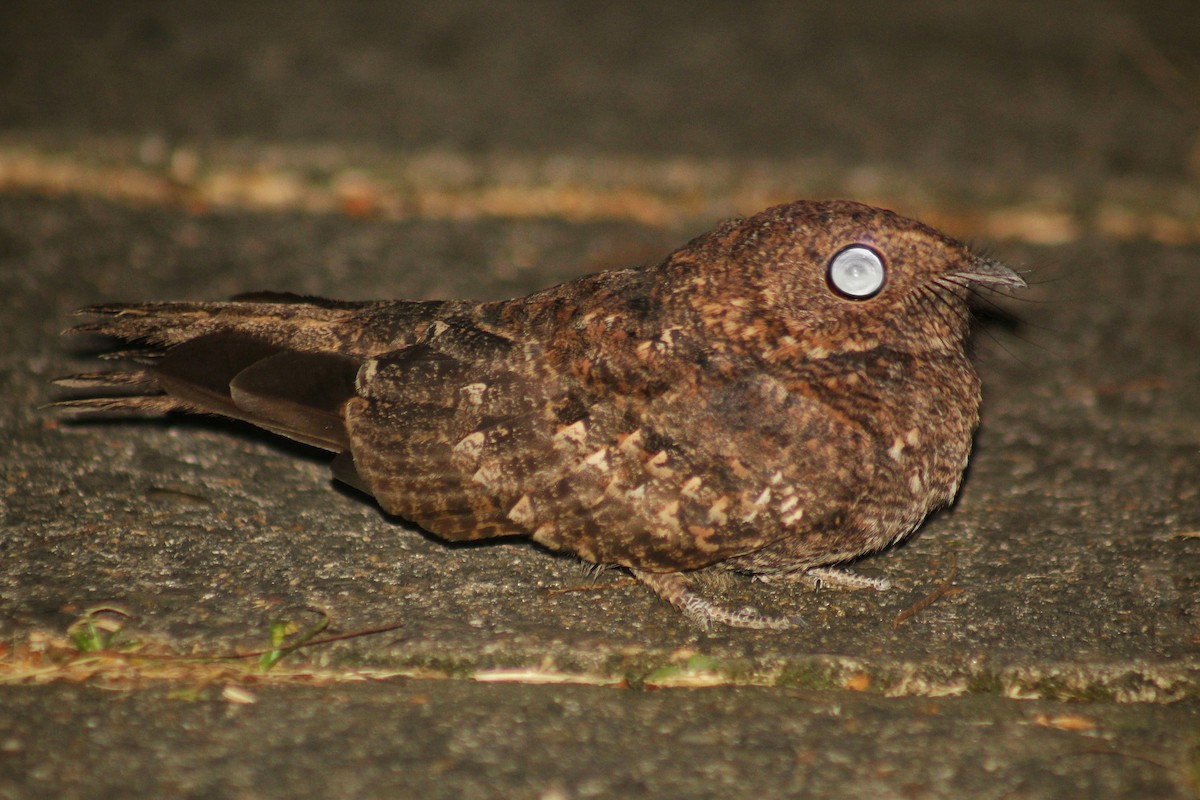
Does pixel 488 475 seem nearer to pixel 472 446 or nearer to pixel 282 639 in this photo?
pixel 472 446

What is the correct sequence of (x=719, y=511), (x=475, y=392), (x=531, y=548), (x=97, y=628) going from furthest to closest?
(x=531, y=548), (x=475, y=392), (x=719, y=511), (x=97, y=628)

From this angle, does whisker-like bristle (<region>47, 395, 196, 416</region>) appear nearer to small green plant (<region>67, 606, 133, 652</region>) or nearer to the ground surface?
the ground surface

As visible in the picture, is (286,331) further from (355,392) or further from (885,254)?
(885,254)

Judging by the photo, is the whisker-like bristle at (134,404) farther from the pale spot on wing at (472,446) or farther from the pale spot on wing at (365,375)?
the pale spot on wing at (472,446)

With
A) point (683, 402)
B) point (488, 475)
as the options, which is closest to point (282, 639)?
point (488, 475)

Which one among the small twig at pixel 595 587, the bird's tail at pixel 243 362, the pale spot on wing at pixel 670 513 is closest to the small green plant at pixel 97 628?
the bird's tail at pixel 243 362

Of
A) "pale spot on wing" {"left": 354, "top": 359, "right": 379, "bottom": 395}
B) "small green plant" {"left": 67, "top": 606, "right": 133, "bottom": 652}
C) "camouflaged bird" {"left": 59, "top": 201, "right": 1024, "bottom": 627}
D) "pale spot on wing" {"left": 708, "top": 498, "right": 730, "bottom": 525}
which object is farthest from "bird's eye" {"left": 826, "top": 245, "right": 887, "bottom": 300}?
"small green plant" {"left": 67, "top": 606, "right": 133, "bottom": 652}
